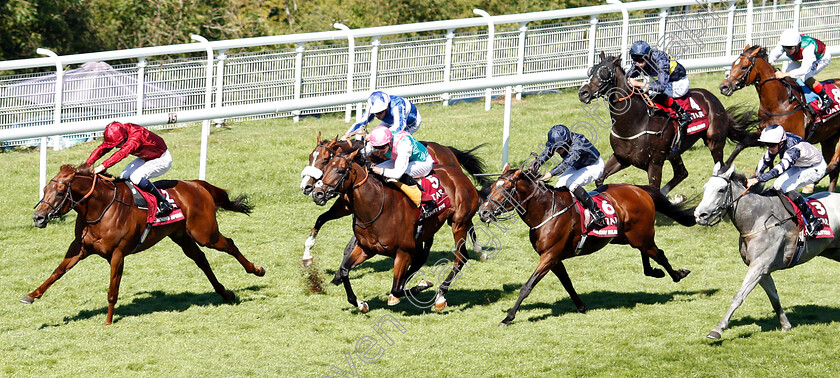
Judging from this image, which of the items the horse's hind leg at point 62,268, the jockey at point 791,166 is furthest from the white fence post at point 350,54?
the jockey at point 791,166

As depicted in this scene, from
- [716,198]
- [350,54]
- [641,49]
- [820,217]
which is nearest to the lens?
[716,198]

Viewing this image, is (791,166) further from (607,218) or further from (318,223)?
(318,223)

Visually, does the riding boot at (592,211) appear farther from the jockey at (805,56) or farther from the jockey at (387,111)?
the jockey at (805,56)

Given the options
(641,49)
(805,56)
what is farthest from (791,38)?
(641,49)

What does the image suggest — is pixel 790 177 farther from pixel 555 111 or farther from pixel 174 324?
pixel 555 111

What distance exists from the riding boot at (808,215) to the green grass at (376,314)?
2.51 ft

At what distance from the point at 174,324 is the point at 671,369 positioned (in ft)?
12.9

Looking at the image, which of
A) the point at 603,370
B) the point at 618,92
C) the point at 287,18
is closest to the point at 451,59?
the point at 618,92

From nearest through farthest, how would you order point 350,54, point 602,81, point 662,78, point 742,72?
point 602,81
point 662,78
point 742,72
point 350,54

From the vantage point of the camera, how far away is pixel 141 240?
30.5 feet

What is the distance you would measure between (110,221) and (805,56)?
279 inches

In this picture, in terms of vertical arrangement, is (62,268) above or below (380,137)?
below

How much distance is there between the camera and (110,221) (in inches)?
355

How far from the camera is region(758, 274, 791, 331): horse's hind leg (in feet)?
27.5
